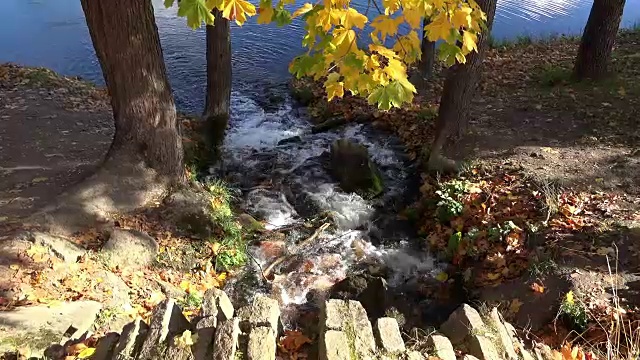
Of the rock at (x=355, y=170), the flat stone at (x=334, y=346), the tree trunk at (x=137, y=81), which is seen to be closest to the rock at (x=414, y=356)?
the flat stone at (x=334, y=346)

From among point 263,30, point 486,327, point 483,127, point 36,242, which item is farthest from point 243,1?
point 263,30

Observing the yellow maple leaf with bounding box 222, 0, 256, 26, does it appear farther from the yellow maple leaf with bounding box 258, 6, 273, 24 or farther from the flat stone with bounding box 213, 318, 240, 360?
the flat stone with bounding box 213, 318, 240, 360

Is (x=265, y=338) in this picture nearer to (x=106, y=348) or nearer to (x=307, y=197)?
(x=106, y=348)

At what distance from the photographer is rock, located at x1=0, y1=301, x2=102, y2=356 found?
3535 millimetres

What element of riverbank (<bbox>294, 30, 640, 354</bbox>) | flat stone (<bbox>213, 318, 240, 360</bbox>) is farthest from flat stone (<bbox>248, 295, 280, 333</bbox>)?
riverbank (<bbox>294, 30, 640, 354</bbox>)

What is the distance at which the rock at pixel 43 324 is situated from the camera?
3535 millimetres

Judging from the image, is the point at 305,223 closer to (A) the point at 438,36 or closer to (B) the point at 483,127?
(B) the point at 483,127

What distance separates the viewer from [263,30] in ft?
56.5

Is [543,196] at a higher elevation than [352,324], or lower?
lower

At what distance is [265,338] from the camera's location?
3.04 meters

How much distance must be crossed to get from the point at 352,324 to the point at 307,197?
510 centimetres

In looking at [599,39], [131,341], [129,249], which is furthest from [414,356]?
[599,39]

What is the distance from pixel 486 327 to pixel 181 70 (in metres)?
12.6

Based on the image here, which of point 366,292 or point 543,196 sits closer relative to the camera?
point 366,292
